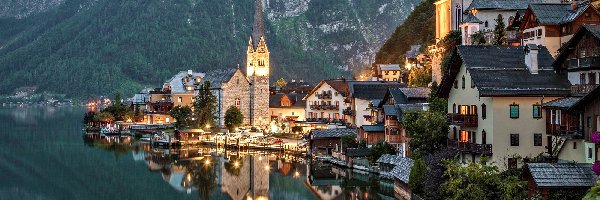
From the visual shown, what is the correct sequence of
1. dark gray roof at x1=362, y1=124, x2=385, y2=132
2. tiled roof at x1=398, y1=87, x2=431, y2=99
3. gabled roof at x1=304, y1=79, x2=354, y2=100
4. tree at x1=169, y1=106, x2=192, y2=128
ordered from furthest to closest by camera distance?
tree at x1=169, y1=106, x2=192, y2=128 < gabled roof at x1=304, y1=79, x2=354, y2=100 < dark gray roof at x1=362, y1=124, x2=385, y2=132 < tiled roof at x1=398, y1=87, x2=431, y2=99

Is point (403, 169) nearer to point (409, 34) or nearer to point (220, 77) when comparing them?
point (409, 34)

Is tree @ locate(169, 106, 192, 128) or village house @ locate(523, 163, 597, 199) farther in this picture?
tree @ locate(169, 106, 192, 128)

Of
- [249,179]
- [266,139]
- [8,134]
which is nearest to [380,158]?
[249,179]

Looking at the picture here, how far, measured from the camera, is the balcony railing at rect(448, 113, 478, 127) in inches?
1641

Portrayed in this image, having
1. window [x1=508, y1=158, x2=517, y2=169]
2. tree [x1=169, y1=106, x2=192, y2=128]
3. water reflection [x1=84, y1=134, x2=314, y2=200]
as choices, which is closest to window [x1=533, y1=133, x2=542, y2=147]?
window [x1=508, y1=158, x2=517, y2=169]

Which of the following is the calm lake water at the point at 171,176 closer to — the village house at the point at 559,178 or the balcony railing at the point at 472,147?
the balcony railing at the point at 472,147

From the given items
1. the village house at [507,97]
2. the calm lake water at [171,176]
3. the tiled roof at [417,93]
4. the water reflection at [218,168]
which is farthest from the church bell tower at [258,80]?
the village house at [507,97]

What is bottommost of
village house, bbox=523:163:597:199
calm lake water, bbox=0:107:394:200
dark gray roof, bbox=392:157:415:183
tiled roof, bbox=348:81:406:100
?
calm lake water, bbox=0:107:394:200

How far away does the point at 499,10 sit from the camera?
6606 centimetres

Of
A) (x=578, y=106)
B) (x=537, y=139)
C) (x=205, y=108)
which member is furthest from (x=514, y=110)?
(x=205, y=108)

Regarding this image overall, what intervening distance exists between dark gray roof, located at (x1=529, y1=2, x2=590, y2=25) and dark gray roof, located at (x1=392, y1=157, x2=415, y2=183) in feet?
39.2

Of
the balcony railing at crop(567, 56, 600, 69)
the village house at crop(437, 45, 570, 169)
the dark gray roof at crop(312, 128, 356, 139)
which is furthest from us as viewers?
the dark gray roof at crop(312, 128, 356, 139)

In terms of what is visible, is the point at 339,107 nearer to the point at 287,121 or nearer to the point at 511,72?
the point at 287,121

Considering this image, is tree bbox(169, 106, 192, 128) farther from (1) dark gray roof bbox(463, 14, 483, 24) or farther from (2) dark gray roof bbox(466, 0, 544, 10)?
(1) dark gray roof bbox(463, 14, 483, 24)
